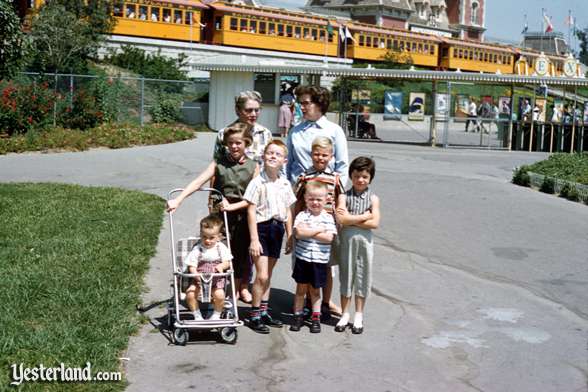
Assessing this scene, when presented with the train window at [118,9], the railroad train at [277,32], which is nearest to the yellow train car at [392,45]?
the railroad train at [277,32]

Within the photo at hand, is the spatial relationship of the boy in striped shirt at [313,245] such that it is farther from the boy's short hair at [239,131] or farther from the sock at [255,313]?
the boy's short hair at [239,131]

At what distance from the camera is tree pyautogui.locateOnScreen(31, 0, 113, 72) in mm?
31719

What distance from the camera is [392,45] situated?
55750 millimetres

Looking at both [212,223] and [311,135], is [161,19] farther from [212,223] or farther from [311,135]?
[212,223]

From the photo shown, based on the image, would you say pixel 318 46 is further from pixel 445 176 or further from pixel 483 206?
pixel 483 206

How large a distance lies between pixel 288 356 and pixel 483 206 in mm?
8363

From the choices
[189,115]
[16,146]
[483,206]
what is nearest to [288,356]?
[483,206]

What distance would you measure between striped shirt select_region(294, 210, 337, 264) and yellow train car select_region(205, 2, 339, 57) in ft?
132

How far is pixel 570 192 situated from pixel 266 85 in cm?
1763

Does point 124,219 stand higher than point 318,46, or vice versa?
point 318,46

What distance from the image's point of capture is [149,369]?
209 inches

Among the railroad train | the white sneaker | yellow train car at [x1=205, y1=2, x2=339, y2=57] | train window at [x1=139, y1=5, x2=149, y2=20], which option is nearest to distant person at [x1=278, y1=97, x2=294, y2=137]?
the railroad train

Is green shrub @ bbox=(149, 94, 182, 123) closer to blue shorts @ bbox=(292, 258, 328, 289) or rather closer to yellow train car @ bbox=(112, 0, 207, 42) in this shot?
yellow train car @ bbox=(112, 0, 207, 42)

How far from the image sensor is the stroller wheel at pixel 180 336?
5844mm
